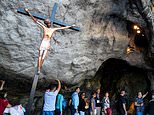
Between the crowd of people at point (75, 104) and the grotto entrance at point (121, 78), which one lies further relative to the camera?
the grotto entrance at point (121, 78)

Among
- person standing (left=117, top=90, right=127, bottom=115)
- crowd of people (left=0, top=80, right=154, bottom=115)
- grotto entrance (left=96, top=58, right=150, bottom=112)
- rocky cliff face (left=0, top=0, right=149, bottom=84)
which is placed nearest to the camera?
crowd of people (left=0, top=80, right=154, bottom=115)

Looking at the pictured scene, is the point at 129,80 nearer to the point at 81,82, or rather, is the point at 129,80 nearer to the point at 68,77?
the point at 81,82

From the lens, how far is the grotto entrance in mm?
12656

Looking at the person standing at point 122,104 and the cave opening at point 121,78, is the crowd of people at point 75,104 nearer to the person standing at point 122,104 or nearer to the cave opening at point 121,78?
the person standing at point 122,104

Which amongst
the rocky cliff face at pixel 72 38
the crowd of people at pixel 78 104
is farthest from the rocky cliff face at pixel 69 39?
the crowd of people at pixel 78 104

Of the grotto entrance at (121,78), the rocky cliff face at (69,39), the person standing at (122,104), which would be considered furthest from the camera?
the grotto entrance at (121,78)

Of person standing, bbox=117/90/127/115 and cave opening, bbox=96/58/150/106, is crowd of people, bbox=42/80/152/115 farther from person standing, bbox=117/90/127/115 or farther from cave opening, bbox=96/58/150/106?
cave opening, bbox=96/58/150/106

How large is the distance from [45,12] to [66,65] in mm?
2108

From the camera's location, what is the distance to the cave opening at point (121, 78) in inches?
498

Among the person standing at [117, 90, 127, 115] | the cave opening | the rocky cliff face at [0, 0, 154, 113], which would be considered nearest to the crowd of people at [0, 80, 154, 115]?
the person standing at [117, 90, 127, 115]

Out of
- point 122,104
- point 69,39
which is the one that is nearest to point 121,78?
point 122,104

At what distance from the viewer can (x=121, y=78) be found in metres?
12.9

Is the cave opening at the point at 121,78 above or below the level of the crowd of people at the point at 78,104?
above

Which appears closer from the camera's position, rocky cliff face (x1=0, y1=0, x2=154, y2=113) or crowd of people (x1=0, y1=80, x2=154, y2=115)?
crowd of people (x1=0, y1=80, x2=154, y2=115)
